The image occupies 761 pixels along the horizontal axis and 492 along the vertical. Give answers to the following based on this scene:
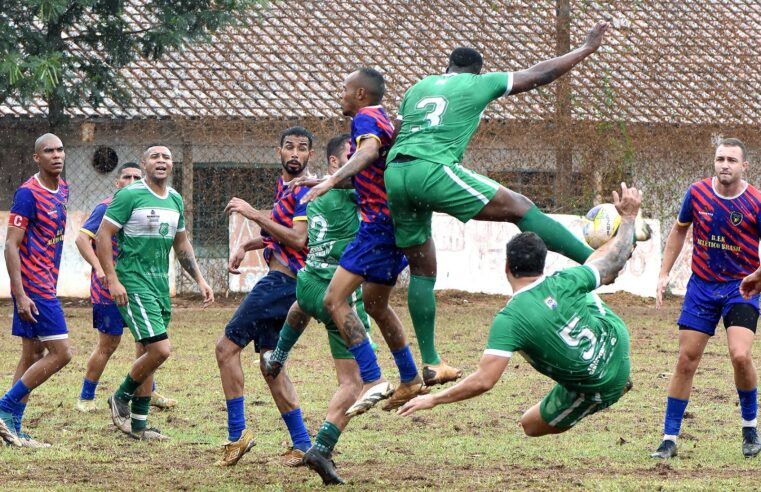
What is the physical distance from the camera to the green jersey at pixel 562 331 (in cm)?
648

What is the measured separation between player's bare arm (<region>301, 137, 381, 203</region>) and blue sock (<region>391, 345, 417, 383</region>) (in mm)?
1360

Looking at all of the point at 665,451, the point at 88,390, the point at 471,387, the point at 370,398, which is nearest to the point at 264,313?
the point at 370,398

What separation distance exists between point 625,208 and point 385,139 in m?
1.72

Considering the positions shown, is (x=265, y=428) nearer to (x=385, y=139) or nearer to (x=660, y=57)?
(x=385, y=139)

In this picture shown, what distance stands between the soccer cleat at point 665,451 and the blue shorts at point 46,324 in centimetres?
475

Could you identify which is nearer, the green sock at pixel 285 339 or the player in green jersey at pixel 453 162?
the player in green jersey at pixel 453 162

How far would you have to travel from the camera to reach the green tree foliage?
18047 millimetres

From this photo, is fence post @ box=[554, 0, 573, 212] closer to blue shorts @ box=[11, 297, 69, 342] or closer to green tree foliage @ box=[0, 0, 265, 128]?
green tree foliage @ box=[0, 0, 265, 128]

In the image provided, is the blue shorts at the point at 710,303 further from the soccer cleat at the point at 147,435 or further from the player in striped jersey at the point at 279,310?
the soccer cleat at the point at 147,435

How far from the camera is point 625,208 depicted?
22.0ft

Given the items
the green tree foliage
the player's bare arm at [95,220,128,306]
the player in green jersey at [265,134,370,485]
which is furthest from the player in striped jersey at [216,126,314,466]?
the green tree foliage

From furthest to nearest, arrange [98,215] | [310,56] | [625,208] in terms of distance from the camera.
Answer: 1. [310,56]
2. [98,215]
3. [625,208]

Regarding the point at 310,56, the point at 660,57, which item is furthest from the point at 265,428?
the point at 660,57

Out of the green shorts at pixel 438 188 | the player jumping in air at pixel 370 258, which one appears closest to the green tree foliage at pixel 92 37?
the player jumping in air at pixel 370 258
